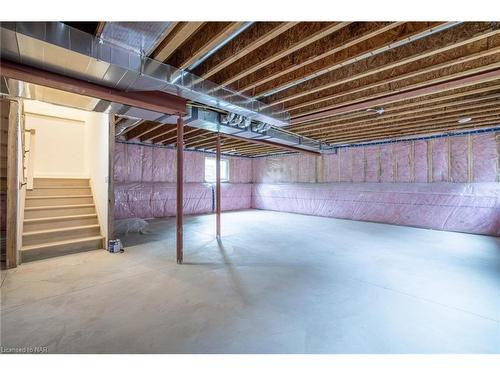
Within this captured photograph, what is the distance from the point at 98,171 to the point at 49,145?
2.06 m

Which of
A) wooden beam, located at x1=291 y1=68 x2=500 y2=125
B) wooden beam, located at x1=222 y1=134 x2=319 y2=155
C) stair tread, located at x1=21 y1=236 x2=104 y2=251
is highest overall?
wooden beam, located at x1=291 y1=68 x2=500 y2=125

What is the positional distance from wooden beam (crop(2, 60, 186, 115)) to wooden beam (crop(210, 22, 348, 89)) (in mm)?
722

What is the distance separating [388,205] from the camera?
19.9 ft

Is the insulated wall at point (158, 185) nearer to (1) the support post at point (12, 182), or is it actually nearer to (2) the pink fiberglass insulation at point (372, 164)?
(1) the support post at point (12, 182)

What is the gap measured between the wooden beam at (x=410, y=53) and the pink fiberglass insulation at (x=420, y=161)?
4.13m

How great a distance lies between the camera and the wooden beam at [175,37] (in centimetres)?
175

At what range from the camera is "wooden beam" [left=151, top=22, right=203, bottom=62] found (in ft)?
5.73

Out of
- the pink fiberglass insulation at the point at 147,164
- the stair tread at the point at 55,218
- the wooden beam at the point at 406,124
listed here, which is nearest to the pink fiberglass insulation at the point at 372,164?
the wooden beam at the point at 406,124

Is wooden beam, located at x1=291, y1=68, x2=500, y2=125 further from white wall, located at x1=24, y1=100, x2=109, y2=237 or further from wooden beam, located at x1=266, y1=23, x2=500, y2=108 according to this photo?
white wall, located at x1=24, y1=100, x2=109, y2=237

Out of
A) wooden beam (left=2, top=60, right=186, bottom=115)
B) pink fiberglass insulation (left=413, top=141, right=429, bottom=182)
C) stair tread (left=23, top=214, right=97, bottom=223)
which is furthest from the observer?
pink fiberglass insulation (left=413, top=141, right=429, bottom=182)

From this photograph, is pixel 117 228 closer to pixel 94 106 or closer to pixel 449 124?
pixel 94 106

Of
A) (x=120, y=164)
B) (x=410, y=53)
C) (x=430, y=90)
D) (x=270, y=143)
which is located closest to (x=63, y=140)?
(x=120, y=164)

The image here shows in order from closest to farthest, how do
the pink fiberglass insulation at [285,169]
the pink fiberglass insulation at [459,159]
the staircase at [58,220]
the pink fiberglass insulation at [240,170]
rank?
the staircase at [58,220] → the pink fiberglass insulation at [459,159] → the pink fiberglass insulation at [285,169] → the pink fiberglass insulation at [240,170]

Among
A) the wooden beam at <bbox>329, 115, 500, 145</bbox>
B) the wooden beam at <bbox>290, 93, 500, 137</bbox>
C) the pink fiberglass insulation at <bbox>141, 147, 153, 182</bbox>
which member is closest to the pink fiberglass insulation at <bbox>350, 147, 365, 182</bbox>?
the wooden beam at <bbox>329, 115, 500, 145</bbox>
